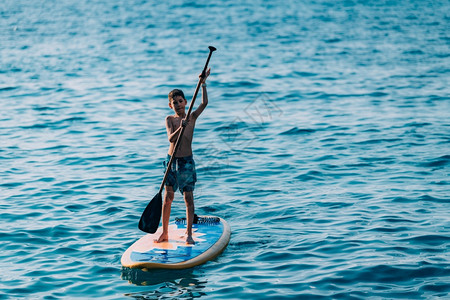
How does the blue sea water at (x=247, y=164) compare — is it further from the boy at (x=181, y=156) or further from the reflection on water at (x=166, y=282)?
the boy at (x=181, y=156)

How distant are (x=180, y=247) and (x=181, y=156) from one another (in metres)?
1.15

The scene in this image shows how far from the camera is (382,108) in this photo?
55.6 ft

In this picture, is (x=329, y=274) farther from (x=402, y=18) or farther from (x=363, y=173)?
(x=402, y=18)

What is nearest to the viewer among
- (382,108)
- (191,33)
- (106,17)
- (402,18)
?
(382,108)

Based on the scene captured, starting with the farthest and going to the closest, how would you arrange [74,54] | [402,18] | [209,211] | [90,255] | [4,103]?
[402,18]
[74,54]
[4,103]
[209,211]
[90,255]

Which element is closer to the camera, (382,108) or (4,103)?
(382,108)

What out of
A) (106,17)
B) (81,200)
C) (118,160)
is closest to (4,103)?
(118,160)

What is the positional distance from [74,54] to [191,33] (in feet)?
24.9

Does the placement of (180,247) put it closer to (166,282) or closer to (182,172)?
(166,282)

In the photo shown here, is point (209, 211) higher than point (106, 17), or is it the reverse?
point (106, 17)

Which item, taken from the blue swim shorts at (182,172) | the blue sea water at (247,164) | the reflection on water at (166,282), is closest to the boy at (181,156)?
the blue swim shorts at (182,172)

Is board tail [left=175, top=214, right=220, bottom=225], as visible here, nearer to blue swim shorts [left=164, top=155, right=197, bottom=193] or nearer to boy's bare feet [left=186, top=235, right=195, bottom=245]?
boy's bare feet [left=186, top=235, right=195, bottom=245]

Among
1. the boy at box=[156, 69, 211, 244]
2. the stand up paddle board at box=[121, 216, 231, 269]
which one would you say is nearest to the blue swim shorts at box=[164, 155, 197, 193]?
the boy at box=[156, 69, 211, 244]

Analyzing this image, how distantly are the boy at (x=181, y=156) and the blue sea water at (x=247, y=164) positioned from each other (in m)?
0.78
